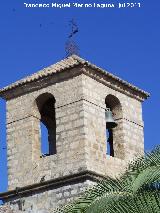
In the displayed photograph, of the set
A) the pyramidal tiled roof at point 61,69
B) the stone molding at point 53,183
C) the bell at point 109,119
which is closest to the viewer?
the stone molding at point 53,183

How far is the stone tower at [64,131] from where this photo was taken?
48.3ft

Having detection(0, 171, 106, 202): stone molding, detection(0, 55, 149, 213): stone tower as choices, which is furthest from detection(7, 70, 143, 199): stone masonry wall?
detection(0, 171, 106, 202): stone molding

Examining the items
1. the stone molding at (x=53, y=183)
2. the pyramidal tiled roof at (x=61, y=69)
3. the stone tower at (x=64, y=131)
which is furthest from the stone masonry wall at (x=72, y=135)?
the pyramidal tiled roof at (x=61, y=69)

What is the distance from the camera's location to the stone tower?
1472cm

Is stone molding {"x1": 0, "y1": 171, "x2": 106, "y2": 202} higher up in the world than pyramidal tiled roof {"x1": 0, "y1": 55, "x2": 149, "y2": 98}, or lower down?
lower down

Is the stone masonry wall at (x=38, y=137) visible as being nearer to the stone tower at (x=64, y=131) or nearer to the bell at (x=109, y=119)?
the stone tower at (x=64, y=131)

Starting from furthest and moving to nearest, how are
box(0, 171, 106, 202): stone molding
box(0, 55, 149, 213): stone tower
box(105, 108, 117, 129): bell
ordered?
box(105, 108, 117, 129): bell → box(0, 55, 149, 213): stone tower → box(0, 171, 106, 202): stone molding

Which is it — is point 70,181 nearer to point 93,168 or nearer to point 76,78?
point 93,168

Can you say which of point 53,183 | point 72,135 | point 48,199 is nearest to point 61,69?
point 72,135

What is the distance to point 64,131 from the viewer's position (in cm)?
1509

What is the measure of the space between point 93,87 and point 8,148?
2317 millimetres

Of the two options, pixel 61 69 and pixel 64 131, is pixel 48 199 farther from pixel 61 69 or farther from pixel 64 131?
pixel 61 69

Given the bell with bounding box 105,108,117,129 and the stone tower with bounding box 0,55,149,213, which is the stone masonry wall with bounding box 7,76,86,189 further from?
the bell with bounding box 105,108,117,129

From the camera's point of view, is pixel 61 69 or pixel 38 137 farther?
pixel 38 137
